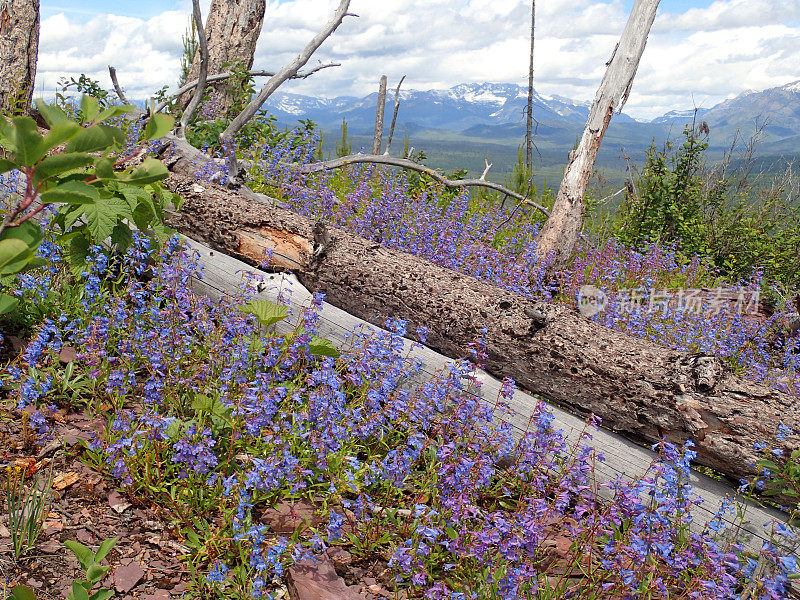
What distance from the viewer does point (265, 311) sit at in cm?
333

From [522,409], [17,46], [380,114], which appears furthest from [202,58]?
[380,114]

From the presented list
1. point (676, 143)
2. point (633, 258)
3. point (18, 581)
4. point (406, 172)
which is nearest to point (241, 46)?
point (406, 172)

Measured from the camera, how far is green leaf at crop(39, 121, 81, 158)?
24.7 inches

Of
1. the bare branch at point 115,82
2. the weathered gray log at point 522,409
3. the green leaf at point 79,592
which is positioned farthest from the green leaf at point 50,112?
the bare branch at point 115,82

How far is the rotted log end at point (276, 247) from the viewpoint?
4188mm

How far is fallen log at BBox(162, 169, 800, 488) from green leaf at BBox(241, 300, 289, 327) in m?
0.55

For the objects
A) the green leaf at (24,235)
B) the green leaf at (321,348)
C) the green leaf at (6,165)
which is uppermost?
the green leaf at (6,165)

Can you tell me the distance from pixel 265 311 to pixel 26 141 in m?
2.73

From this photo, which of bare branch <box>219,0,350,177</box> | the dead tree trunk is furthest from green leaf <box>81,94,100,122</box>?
the dead tree trunk

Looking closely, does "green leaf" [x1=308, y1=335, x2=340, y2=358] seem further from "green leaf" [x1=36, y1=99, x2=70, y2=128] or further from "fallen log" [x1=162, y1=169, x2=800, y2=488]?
"green leaf" [x1=36, y1=99, x2=70, y2=128]

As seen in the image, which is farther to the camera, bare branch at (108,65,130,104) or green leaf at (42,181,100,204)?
bare branch at (108,65,130,104)

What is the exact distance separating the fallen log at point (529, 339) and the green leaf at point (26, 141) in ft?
9.66

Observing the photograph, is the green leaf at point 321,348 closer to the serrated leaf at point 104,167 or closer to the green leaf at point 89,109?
the green leaf at point 89,109

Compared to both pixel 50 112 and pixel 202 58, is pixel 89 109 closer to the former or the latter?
pixel 50 112
